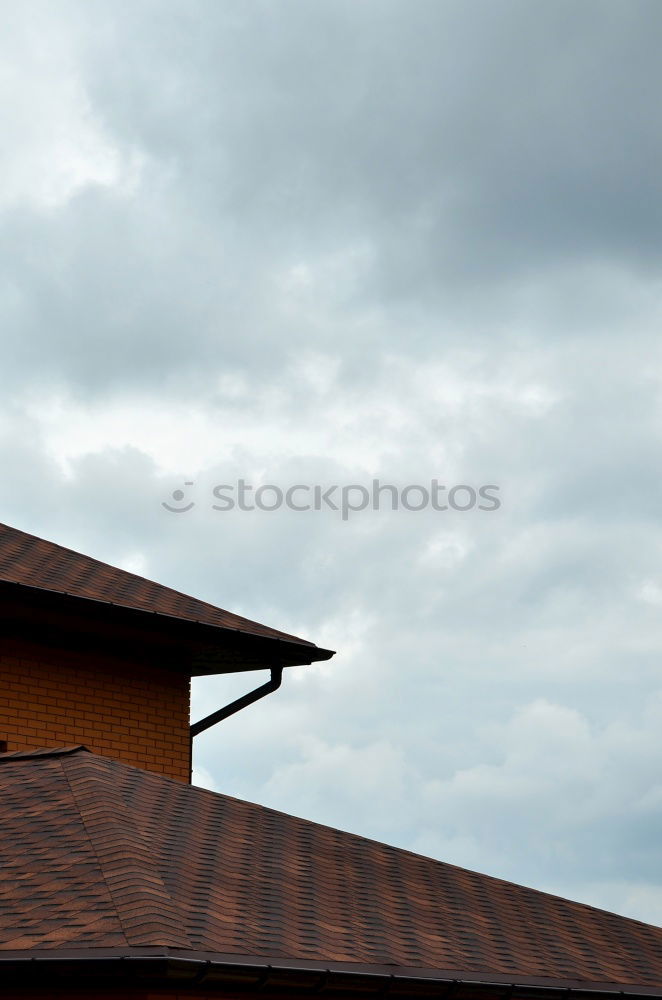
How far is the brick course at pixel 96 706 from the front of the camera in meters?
10.2


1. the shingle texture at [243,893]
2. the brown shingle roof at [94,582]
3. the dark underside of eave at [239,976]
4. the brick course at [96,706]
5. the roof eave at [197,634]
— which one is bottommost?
the dark underside of eave at [239,976]

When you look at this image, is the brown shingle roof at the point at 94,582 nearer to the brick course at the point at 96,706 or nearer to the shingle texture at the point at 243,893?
the brick course at the point at 96,706

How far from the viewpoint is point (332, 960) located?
21.9 ft

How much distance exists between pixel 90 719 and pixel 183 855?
129 inches

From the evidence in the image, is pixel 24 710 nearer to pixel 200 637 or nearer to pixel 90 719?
pixel 90 719

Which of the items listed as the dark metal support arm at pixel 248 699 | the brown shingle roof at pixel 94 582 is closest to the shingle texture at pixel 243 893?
the brown shingle roof at pixel 94 582

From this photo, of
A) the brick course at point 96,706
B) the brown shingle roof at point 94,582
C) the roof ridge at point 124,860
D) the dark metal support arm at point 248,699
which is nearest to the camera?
the roof ridge at point 124,860

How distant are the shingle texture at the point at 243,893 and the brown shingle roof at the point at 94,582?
1.78m

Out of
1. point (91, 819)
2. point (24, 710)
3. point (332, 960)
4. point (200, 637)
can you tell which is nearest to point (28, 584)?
point (24, 710)

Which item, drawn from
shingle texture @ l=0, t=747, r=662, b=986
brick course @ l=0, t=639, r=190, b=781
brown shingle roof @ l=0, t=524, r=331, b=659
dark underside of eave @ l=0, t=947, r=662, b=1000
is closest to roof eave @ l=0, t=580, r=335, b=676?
brown shingle roof @ l=0, t=524, r=331, b=659

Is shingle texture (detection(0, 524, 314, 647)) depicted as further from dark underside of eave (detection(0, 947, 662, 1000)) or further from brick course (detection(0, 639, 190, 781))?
dark underside of eave (detection(0, 947, 662, 1000))

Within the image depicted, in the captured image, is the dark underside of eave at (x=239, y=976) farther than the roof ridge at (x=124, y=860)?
No

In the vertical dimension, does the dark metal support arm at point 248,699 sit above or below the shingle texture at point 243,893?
above

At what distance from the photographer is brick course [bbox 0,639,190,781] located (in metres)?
10.2
